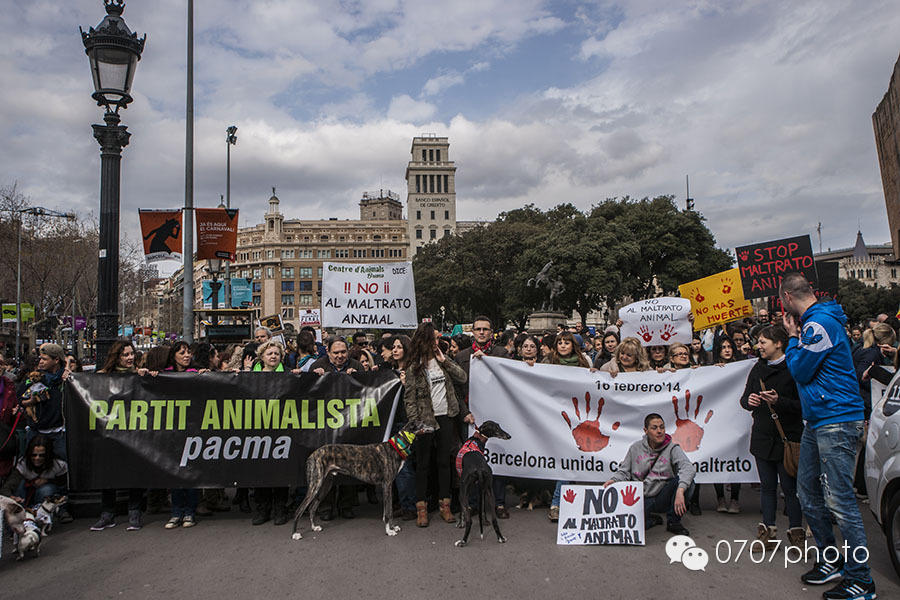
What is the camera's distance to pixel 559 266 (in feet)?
150

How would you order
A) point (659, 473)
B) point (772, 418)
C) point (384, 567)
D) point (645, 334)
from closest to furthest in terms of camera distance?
point (384, 567) < point (772, 418) < point (659, 473) < point (645, 334)

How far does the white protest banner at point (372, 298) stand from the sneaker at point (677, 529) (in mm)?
5801

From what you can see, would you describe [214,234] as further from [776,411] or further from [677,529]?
[776,411]

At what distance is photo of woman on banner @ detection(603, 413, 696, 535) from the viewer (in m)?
6.02

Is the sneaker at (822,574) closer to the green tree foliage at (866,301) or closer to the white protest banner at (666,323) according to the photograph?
the white protest banner at (666,323)

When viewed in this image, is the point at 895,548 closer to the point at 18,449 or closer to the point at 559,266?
the point at 18,449

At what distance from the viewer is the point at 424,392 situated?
671 centimetres

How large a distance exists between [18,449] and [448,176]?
132 m

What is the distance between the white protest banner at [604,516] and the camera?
18.7 feet

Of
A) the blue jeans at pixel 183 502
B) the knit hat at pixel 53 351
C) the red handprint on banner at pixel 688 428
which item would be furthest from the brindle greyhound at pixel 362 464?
the knit hat at pixel 53 351

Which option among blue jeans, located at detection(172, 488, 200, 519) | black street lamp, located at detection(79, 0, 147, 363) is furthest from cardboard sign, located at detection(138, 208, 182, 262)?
blue jeans, located at detection(172, 488, 200, 519)

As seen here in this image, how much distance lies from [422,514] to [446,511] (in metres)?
0.27

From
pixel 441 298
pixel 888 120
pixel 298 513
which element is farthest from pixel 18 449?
pixel 441 298

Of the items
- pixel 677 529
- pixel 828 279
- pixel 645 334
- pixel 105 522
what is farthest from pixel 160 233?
pixel 828 279
